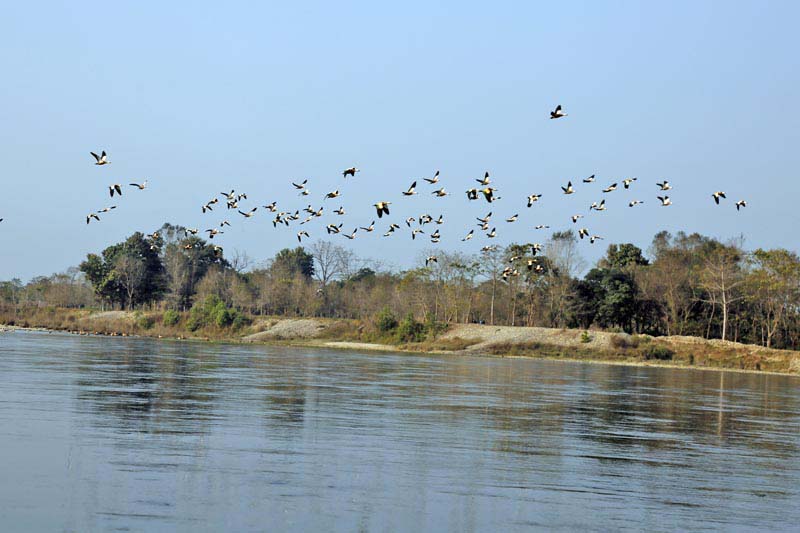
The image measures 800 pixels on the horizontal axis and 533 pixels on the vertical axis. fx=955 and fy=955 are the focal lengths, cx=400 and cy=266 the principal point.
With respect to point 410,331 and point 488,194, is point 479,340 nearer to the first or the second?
point 410,331

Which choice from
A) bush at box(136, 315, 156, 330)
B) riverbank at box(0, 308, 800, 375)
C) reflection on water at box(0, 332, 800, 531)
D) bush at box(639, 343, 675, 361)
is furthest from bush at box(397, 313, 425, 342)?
reflection on water at box(0, 332, 800, 531)

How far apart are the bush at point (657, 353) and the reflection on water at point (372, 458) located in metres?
44.3

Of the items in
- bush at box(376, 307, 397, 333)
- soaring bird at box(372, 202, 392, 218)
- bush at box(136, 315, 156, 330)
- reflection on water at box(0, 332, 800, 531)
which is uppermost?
soaring bird at box(372, 202, 392, 218)

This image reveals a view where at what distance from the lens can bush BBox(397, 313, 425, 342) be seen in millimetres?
98562

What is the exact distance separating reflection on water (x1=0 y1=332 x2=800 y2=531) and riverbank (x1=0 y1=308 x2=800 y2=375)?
42.6 m

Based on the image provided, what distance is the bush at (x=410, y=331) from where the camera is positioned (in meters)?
98.6

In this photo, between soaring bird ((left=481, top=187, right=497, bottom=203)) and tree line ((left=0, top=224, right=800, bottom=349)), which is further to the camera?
tree line ((left=0, top=224, right=800, bottom=349))

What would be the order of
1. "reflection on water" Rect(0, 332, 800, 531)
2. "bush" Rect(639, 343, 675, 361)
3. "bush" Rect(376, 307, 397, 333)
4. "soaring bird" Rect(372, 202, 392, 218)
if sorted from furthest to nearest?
"bush" Rect(376, 307, 397, 333) → "bush" Rect(639, 343, 675, 361) → "soaring bird" Rect(372, 202, 392, 218) → "reflection on water" Rect(0, 332, 800, 531)

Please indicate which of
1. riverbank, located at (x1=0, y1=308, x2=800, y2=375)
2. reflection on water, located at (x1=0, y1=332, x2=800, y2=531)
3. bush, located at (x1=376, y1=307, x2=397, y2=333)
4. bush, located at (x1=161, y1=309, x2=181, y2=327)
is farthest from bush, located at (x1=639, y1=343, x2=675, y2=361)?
bush, located at (x1=161, y1=309, x2=181, y2=327)

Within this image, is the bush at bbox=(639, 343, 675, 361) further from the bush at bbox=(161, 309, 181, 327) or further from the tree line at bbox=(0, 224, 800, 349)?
the bush at bbox=(161, 309, 181, 327)

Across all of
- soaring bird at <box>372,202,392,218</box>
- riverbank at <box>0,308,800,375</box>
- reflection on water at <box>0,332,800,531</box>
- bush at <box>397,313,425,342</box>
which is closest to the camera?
reflection on water at <box>0,332,800,531</box>

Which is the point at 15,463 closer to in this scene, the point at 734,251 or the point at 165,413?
the point at 165,413

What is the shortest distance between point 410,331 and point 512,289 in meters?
15.8

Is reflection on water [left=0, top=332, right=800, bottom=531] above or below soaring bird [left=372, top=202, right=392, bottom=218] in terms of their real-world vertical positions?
below
